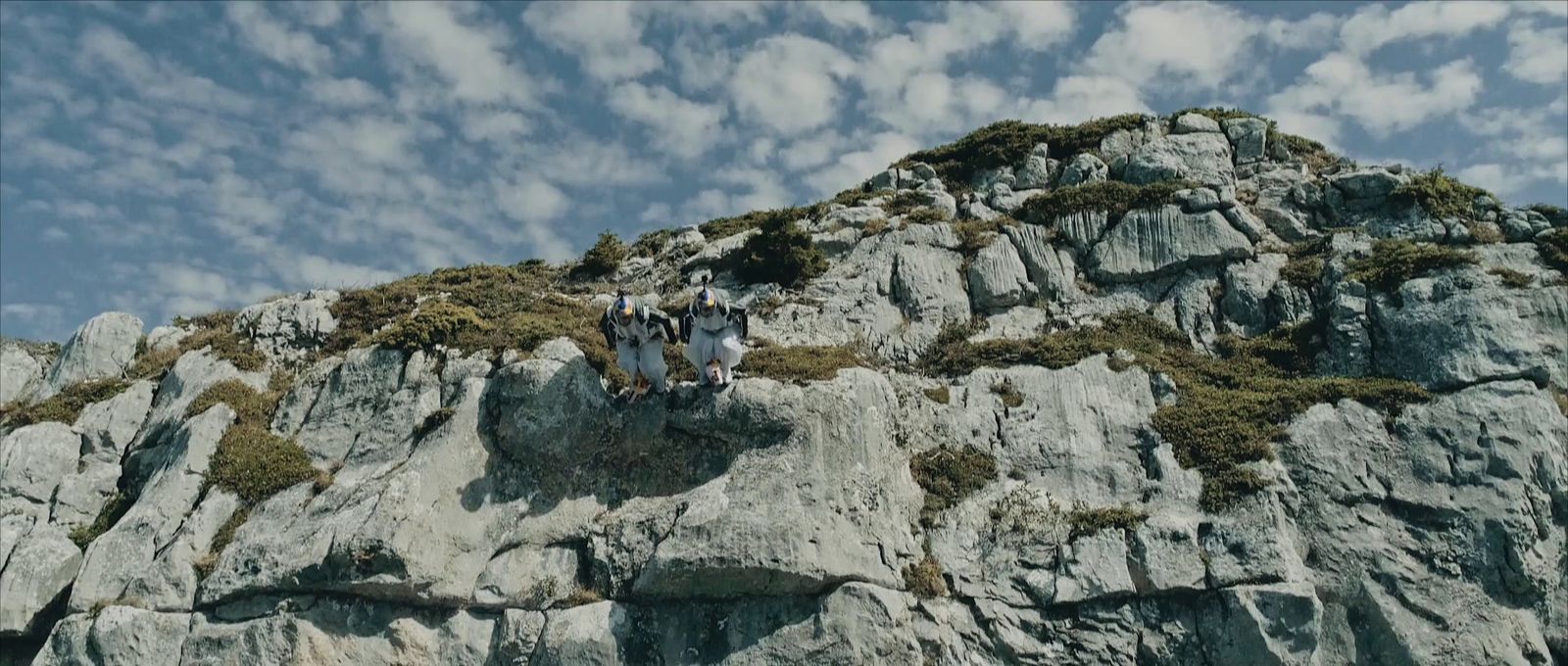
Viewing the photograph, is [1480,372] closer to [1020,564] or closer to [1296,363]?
[1296,363]

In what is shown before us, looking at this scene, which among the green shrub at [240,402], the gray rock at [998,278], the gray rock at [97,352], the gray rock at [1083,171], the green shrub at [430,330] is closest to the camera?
the green shrub at [240,402]

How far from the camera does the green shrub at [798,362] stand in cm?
2273

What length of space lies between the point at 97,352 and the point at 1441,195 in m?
38.7

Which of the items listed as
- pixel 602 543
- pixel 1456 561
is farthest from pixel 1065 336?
pixel 602 543

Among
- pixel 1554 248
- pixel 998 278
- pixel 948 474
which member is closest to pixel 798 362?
pixel 948 474

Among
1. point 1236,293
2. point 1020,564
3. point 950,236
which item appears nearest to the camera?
point 1020,564

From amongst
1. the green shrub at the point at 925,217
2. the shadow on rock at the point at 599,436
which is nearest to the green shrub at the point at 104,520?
the shadow on rock at the point at 599,436

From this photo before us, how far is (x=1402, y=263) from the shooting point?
24.9 metres

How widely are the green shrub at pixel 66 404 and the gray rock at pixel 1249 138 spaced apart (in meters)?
34.6

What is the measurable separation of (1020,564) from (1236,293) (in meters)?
12.1

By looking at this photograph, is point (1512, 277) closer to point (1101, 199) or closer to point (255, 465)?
point (1101, 199)

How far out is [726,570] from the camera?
19.0 m

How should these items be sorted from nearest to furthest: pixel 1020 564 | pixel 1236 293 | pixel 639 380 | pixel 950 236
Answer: pixel 1020 564 < pixel 639 380 < pixel 1236 293 < pixel 950 236

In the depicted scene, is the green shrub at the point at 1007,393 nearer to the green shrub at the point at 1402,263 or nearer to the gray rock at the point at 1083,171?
the green shrub at the point at 1402,263
